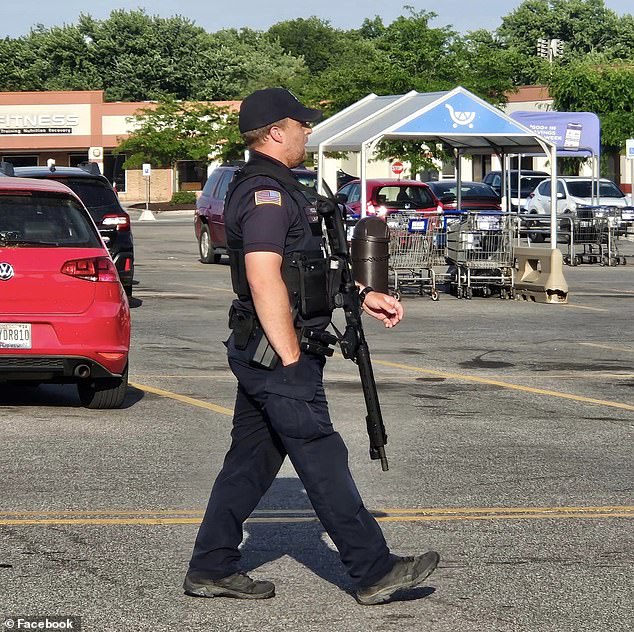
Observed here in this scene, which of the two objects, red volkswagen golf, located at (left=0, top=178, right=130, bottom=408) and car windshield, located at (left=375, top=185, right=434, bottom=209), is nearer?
red volkswagen golf, located at (left=0, top=178, right=130, bottom=408)

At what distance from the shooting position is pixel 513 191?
4441 cm

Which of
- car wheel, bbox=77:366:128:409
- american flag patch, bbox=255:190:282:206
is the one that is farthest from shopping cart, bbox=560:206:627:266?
american flag patch, bbox=255:190:282:206

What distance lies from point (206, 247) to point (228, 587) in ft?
74.7

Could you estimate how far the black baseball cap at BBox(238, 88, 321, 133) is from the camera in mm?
5152

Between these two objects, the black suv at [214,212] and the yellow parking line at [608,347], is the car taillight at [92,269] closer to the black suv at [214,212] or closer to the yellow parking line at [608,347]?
the yellow parking line at [608,347]

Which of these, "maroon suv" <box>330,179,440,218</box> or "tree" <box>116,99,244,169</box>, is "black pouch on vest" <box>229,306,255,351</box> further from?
"tree" <box>116,99,244,169</box>

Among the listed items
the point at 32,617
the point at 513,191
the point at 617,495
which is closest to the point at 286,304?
the point at 32,617

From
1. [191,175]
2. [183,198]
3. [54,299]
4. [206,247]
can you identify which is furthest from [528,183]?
[54,299]

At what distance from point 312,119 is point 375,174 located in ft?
235

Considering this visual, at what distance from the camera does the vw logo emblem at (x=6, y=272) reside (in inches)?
374

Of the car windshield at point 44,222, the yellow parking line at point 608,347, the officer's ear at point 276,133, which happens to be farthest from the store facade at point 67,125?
the officer's ear at point 276,133

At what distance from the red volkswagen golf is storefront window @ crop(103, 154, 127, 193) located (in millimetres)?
70173

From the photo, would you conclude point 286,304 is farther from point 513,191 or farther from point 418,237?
point 513,191

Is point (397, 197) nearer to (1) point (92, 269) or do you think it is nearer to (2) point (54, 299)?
(1) point (92, 269)
